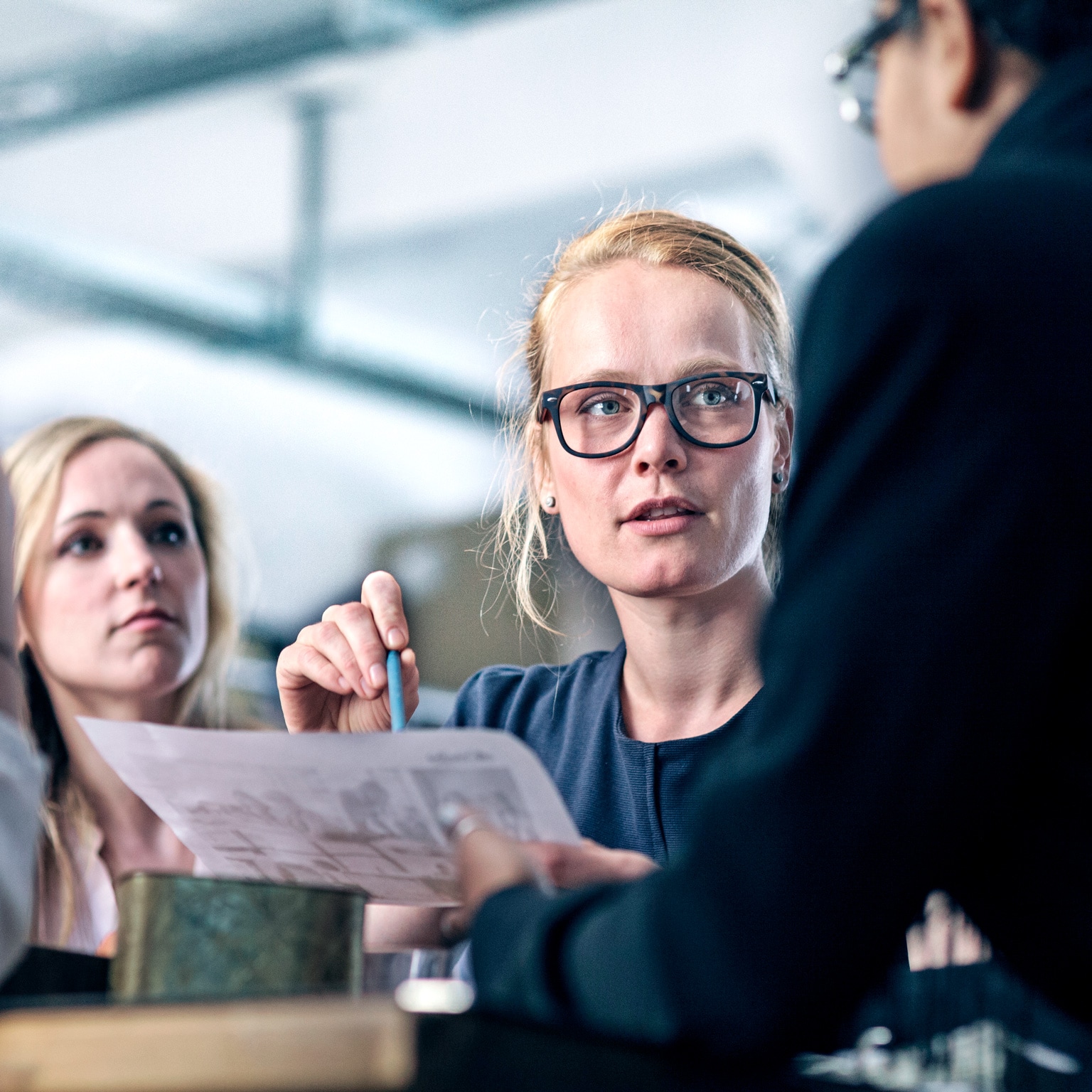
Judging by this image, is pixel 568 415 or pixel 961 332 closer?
pixel 961 332

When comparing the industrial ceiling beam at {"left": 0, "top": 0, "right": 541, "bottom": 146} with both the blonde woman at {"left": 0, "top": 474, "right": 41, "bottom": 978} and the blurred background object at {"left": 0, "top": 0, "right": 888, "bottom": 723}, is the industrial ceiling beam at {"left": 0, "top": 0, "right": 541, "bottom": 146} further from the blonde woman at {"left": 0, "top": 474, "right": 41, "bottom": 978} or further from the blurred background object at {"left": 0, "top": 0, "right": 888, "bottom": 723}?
the blonde woman at {"left": 0, "top": 474, "right": 41, "bottom": 978}

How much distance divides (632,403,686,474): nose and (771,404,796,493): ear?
0.16 meters

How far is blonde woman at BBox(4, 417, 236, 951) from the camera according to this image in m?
1.77

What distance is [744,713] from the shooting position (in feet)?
4.11

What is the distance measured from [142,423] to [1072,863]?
75.6 inches

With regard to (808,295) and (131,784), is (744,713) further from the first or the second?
(808,295)

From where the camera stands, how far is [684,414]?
1240 mm

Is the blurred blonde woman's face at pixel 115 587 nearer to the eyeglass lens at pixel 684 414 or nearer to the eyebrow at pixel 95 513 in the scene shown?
the eyebrow at pixel 95 513

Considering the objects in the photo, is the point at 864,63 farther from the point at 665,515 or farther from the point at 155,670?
the point at 155,670

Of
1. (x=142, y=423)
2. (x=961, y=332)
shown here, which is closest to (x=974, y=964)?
(x=961, y=332)

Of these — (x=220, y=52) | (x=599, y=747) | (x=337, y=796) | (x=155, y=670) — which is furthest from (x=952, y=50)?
(x=220, y=52)

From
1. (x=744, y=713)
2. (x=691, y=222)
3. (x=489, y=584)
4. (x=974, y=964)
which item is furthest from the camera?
(x=489, y=584)

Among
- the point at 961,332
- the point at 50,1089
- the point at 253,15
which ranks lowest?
the point at 50,1089

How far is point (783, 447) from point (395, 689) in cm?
51
